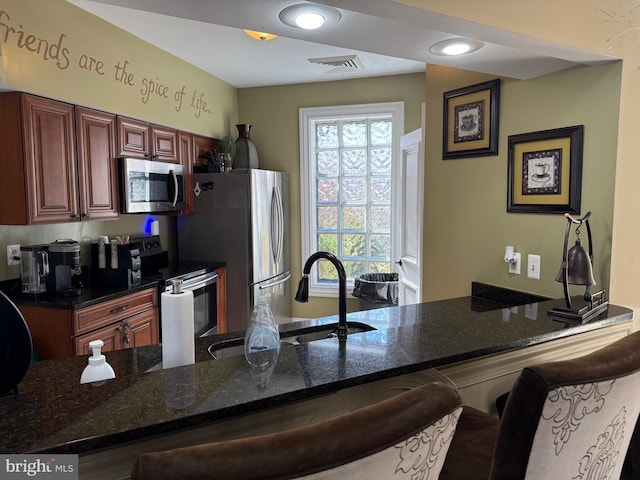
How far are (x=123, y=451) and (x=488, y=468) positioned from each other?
2.88 feet

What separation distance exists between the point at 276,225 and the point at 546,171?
2580mm

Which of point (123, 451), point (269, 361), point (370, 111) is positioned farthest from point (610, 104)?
point (370, 111)

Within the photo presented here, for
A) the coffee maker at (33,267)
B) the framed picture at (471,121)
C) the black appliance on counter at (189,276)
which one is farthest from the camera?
the black appliance on counter at (189,276)

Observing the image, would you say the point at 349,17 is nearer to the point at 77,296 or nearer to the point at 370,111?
the point at 77,296

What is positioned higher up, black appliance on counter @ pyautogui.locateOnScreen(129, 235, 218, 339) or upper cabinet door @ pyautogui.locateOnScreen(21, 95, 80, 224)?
upper cabinet door @ pyautogui.locateOnScreen(21, 95, 80, 224)

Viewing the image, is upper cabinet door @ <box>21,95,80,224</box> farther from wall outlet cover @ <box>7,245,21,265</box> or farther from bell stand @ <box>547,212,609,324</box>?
bell stand @ <box>547,212,609,324</box>

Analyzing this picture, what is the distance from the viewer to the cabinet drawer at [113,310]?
7.97 feet

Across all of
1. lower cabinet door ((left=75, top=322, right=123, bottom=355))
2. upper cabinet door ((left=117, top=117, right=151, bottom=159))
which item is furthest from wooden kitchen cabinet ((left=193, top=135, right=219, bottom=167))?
lower cabinet door ((left=75, top=322, right=123, bottom=355))

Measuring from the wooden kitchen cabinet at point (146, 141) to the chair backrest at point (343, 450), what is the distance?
2.91 meters

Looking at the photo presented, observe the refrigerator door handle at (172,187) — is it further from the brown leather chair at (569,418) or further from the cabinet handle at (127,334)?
the brown leather chair at (569,418)

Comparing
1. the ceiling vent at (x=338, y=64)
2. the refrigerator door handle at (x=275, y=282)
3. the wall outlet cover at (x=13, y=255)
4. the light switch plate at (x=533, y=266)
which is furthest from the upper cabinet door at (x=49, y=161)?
the light switch plate at (x=533, y=266)

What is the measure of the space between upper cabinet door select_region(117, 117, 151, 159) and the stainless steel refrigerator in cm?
65

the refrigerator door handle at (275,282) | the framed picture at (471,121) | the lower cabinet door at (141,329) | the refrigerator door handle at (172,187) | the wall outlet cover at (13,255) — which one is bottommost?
the lower cabinet door at (141,329)

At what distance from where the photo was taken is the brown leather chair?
A: 0.90 m
